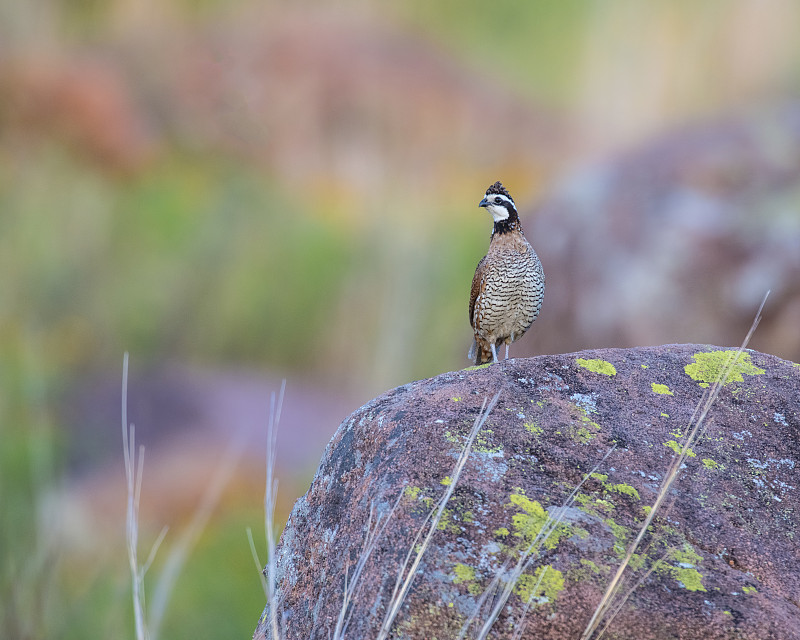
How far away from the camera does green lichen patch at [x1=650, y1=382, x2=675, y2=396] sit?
11.1 ft

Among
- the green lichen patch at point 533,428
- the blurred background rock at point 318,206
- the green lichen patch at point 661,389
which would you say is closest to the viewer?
the green lichen patch at point 533,428

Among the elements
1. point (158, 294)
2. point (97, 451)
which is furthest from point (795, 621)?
point (158, 294)

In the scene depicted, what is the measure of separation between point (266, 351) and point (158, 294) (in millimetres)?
1705

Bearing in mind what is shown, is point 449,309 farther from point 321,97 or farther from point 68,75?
point 68,75

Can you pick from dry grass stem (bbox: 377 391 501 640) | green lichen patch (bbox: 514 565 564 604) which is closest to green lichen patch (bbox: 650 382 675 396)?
dry grass stem (bbox: 377 391 501 640)

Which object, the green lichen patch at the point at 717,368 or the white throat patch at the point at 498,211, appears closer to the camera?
the green lichen patch at the point at 717,368

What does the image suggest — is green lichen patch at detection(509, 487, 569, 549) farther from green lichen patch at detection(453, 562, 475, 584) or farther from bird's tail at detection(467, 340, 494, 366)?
bird's tail at detection(467, 340, 494, 366)

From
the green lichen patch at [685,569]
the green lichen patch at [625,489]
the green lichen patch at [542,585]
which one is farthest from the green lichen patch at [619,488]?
the green lichen patch at [542,585]

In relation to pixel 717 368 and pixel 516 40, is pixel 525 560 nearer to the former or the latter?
pixel 717 368

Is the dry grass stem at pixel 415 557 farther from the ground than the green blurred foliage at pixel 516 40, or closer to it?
closer to it

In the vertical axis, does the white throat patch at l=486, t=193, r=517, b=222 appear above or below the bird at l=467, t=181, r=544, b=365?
above

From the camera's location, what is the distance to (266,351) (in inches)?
543

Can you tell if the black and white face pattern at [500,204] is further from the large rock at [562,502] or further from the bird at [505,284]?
the large rock at [562,502]

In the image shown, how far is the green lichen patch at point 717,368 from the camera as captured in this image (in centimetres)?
351
